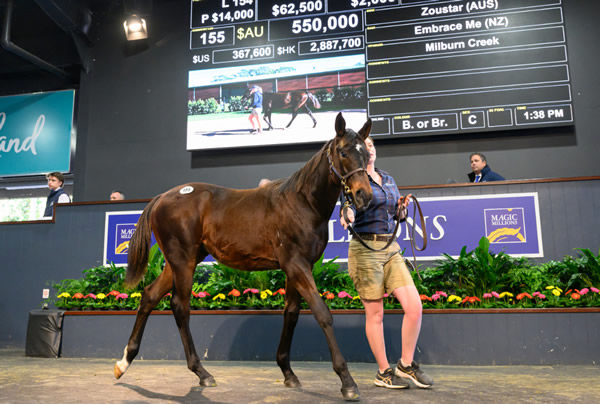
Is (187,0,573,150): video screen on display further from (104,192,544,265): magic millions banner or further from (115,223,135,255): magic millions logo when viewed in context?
(115,223,135,255): magic millions logo

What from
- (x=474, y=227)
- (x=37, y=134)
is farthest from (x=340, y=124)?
(x=37, y=134)

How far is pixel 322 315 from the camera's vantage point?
314 centimetres

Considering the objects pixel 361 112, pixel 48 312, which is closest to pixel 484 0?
pixel 361 112

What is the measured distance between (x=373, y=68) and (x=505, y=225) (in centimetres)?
365

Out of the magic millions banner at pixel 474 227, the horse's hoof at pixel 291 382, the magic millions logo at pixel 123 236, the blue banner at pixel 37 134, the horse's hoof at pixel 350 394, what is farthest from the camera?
the blue banner at pixel 37 134

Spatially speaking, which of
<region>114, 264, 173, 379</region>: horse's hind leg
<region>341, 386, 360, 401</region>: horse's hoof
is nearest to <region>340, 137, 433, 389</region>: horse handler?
<region>341, 386, 360, 401</region>: horse's hoof

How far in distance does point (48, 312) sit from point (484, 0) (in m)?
7.76

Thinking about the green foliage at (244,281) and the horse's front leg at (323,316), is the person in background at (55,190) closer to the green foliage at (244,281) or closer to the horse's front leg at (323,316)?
the green foliage at (244,281)

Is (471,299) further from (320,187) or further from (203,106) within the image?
(203,106)

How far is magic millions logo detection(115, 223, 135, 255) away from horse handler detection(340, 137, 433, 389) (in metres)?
4.04

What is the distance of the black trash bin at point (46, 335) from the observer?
18.2 feet

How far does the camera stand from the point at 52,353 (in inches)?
218

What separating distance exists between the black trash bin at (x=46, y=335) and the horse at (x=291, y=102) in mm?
4612

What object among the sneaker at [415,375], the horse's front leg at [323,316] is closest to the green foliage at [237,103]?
the horse's front leg at [323,316]
